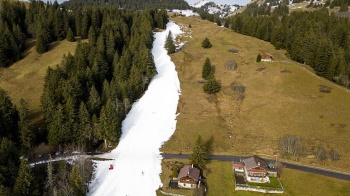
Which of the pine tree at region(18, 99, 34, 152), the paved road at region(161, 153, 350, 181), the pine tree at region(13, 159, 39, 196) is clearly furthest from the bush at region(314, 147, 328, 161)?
the pine tree at region(18, 99, 34, 152)

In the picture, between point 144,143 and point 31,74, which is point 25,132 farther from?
point 31,74

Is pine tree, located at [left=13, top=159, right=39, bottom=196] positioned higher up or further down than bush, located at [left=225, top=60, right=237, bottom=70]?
further down

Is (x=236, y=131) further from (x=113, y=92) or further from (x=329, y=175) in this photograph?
(x=113, y=92)

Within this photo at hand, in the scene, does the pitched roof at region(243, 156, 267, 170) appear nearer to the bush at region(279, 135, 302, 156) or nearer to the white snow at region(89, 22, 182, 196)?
the bush at region(279, 135, 302, 156)

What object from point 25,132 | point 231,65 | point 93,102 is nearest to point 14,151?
point 25,132

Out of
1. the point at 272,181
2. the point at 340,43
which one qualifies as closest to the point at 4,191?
the point at 272,181
